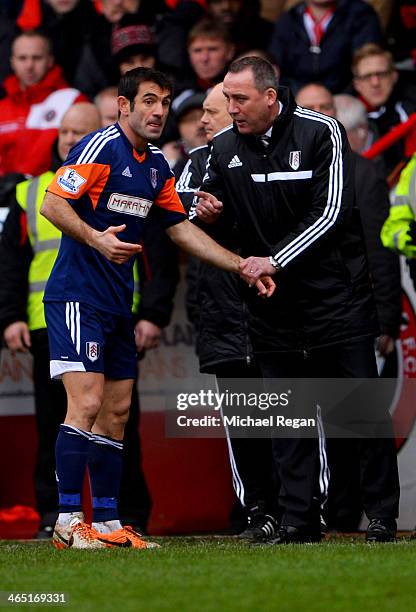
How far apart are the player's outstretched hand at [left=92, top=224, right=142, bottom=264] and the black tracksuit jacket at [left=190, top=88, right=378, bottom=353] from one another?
2.54ft

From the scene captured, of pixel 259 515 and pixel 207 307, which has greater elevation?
pixel 207 307

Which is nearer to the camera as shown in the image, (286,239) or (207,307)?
(286,239)

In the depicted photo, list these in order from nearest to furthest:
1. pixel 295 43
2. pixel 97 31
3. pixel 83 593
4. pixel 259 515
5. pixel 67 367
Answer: pixel 83 593 < pixel 67 367 < pixel 259 515 < pixel 295 43 < pixel 97 31

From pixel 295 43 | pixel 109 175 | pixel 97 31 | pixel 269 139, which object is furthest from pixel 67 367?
pixel 97 31

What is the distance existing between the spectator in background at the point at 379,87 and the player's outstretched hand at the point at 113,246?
3631 mm

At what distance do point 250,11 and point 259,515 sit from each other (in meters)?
5.08

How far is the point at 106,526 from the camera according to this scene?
755 centimetres

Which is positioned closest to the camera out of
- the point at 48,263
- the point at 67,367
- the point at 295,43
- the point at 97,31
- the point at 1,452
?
the point at 67,367

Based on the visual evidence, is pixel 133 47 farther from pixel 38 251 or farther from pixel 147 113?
pixel 147 113

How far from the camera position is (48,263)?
9.07m

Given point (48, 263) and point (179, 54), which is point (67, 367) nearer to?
point (48, 263)

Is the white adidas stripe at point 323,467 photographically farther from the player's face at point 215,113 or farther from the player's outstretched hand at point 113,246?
the player's face at point 215,113

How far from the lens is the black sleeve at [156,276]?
360 inches

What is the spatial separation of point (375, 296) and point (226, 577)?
3144 mm
